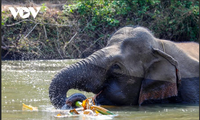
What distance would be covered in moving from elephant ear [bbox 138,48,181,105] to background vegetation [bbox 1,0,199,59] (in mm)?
9267

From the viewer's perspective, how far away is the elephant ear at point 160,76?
718 cm

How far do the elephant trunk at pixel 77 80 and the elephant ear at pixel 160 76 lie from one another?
2.71 feet

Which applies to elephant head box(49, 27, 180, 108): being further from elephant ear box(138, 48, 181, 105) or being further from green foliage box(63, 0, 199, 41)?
green foliage box(63, 0, 199, 41)

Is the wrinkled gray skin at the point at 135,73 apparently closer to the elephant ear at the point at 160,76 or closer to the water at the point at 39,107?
the elephant ear at the point at 160,76

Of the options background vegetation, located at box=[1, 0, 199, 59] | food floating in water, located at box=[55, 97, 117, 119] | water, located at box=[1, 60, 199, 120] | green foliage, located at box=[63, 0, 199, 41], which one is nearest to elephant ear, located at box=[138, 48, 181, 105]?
water, located at box=[1, 60, 199, 120]

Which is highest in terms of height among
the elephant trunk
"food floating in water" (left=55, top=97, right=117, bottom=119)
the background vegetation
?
the elephant trunk

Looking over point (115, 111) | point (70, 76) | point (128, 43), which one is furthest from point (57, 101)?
point (128, 43)

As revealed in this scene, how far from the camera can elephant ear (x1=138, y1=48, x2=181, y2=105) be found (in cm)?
718

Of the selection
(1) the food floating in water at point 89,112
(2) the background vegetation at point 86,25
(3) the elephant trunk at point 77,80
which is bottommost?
(2) the background vegetation at point 86,25

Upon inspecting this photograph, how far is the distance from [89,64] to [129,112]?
1.00m

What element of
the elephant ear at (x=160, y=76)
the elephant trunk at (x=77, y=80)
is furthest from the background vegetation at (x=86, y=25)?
the elephant trunk at (x=77, y=80)

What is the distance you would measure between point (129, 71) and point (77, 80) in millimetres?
990

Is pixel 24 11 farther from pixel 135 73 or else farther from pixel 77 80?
pixel 77 80

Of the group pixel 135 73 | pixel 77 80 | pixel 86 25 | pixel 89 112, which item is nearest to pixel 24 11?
pixel 86 25
